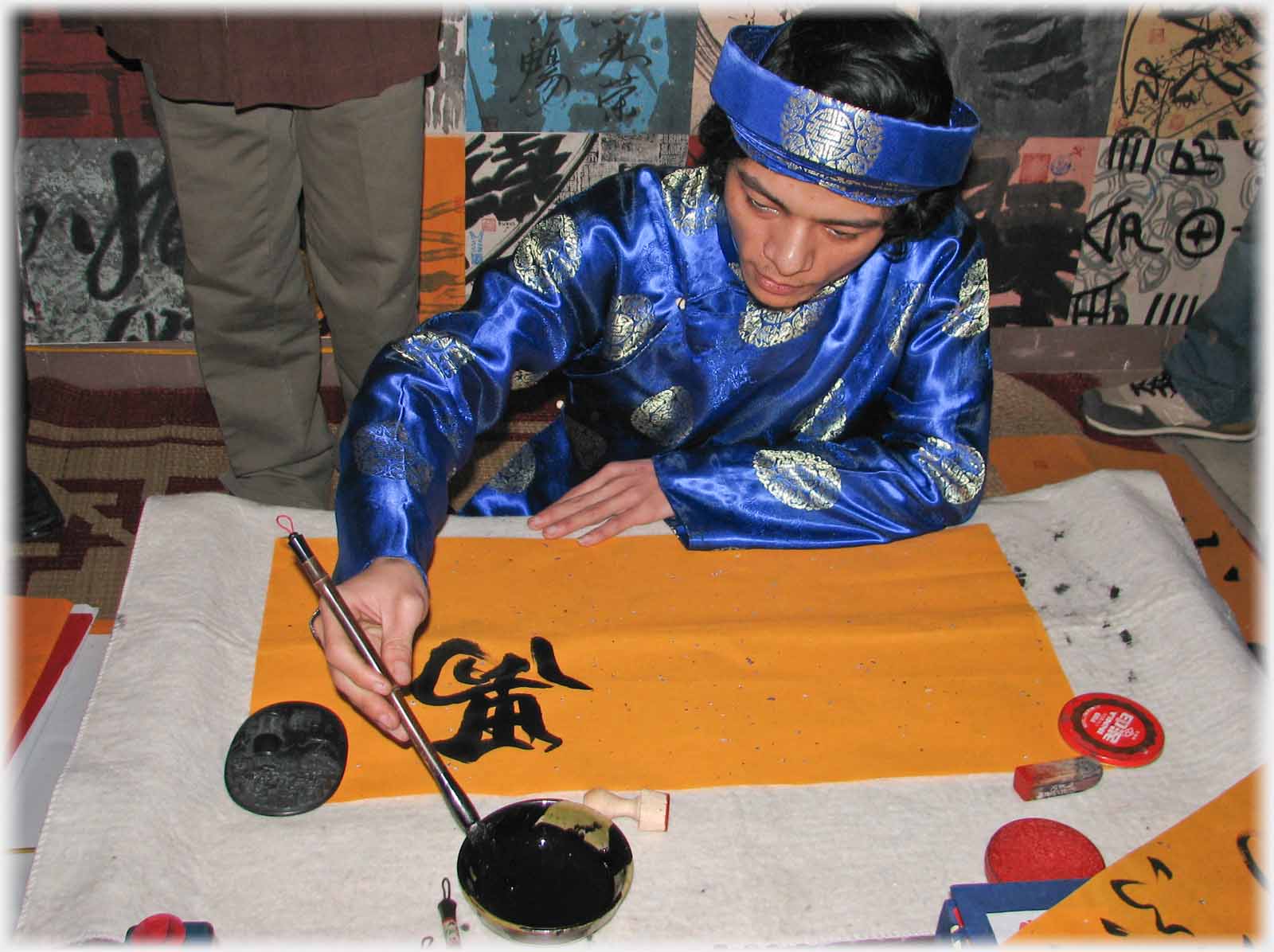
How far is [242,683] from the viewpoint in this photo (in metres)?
1.10

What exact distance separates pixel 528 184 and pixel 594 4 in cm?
42

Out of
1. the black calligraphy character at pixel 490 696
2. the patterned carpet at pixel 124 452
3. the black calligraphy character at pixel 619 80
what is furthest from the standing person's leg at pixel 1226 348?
the black calligraphy character at pixel 490 696

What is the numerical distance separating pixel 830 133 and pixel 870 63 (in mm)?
91

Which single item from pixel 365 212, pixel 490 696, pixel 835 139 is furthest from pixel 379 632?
pixel 365 212

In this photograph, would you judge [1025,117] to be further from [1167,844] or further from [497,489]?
[1167,844]

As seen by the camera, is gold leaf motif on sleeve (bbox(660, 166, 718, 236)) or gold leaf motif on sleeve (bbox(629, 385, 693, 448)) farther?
gold leaf motif on sleeve (bbox(629, 385, 693, 448))

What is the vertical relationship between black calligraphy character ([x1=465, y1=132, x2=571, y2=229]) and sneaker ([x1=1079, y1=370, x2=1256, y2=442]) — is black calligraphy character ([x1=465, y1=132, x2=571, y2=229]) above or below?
above

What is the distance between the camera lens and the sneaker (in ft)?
9.37

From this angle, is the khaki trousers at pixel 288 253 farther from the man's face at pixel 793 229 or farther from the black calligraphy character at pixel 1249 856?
the black calligraphy character at pixel 1249 856

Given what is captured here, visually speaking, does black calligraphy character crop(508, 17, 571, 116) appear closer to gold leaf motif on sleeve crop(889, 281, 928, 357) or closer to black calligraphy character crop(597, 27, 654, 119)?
black calligraphy character crop(597, 27, 654, 119)

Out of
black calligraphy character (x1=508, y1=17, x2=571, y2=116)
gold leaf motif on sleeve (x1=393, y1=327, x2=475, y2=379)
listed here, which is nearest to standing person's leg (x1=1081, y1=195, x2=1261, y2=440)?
black calligraphy character (x1=508, y1=17, x2=571, y2=116)

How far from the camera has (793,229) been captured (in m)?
1.24

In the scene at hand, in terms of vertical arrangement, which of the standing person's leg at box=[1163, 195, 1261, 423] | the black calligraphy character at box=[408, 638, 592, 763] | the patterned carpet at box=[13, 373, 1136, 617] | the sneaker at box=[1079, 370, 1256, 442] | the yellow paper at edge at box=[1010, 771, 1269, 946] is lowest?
the patterned carpet at box=[13, 373, 1136, 617]

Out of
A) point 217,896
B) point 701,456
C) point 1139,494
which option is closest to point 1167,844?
point 1139,494
